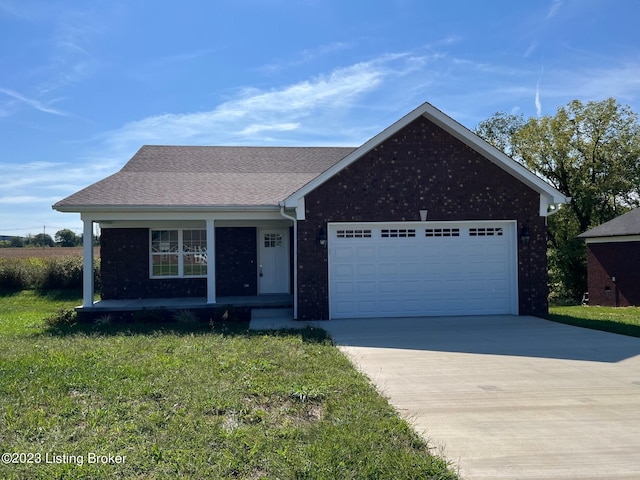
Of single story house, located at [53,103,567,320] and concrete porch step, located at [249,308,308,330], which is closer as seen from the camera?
concrete porch step, located at [249,308,308,330]

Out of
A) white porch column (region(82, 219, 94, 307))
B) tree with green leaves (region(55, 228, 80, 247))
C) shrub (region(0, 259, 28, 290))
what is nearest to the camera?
white porch column (region(82, 219, 94, 307))

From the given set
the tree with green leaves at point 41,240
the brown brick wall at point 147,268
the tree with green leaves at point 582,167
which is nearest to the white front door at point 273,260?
the brown brick wall at point 147,268

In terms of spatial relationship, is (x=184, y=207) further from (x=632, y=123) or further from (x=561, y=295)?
(x=632, y=123)

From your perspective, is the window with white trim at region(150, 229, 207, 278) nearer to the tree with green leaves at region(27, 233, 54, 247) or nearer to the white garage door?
the white garage door

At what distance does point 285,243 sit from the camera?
16.0m

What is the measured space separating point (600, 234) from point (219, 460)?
901 inches

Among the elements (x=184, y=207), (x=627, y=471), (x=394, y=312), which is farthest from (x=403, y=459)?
(x=184, y=207)

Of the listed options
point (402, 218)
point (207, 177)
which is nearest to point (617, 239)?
point (402, 218)

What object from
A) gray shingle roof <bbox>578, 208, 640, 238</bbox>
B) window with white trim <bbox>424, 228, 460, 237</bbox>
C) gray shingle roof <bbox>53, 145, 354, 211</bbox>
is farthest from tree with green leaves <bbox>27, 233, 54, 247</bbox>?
window with white trim <bbox>424, 228, 460, 237</bbox>

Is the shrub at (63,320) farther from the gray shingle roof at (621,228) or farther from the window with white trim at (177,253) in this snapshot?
the gray shingle roof at (621,228)

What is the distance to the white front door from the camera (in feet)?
51.8

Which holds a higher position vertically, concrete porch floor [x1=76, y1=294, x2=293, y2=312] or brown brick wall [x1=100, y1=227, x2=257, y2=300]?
brown brick wall [x1=100, y1=227, x2=257, y2=300]

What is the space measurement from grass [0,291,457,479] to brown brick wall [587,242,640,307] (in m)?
18.3

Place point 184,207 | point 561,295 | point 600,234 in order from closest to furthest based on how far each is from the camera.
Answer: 1. point 184,207
2. point 600,234
3. point 561,295
